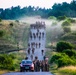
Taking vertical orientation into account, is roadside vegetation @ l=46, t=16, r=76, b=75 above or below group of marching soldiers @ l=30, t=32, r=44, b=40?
above

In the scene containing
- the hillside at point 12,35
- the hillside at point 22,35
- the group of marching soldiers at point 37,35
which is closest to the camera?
the hillside at point 12,35

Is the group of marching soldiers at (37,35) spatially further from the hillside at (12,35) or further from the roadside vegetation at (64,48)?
the roadside vegetation at (64,48)

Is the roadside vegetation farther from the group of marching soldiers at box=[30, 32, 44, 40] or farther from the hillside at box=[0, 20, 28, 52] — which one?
the hillside at box=[0, 20, 28, 52]

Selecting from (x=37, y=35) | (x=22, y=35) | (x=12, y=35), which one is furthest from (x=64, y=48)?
(x=22, y=35)

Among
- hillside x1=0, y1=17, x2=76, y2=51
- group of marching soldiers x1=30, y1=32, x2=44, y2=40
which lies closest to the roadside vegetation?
hillside x1=0, y1=17, x2=76, y2=51

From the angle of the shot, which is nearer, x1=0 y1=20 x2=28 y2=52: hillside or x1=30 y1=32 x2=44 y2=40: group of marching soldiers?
x1=0 y1=20 x2=28 y2=52: hillside

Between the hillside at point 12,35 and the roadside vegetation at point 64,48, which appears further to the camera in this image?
the hillside at point 12,35

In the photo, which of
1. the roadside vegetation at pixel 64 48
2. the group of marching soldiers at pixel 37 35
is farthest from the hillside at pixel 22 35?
the group of marching soldiers at pixel 37 35

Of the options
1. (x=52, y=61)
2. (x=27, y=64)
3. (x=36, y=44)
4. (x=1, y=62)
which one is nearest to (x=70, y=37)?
(x=36, y=44)

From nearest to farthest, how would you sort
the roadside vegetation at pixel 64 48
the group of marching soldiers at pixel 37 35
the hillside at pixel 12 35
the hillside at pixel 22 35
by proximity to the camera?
the roadside vegetation at pixel 64 48 < the hillside at pixel 12 35 < the hillside at pixel 22 35 < the group of marching soldiers at pixel 37 35

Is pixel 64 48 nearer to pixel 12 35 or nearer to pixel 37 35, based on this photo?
pixel 37 35

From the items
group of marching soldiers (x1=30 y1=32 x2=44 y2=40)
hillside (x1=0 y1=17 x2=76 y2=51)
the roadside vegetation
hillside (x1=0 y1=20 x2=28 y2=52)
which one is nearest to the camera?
the roadside vegetation

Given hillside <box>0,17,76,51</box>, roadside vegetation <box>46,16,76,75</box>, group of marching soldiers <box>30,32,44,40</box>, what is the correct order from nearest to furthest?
1. roadside vegetation <box>46,16,76,75</box>
2. hillside <box>0,17,76,51</box>
3. group of marching soldiers <box>30,32,44,40</box>

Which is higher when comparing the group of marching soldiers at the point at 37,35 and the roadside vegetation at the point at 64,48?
the roadside vegetation at the point at 64,48
